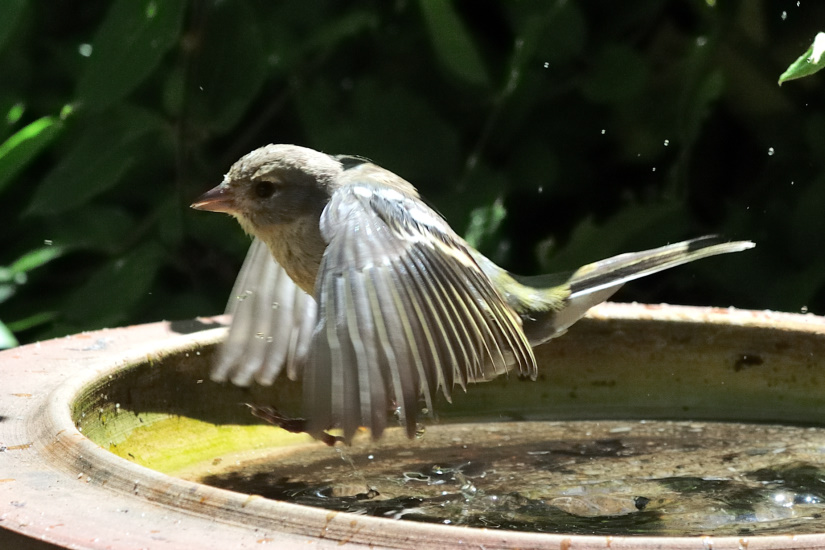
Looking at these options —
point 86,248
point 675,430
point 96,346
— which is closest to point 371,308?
point 96,346

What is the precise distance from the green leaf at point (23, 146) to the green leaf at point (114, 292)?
54 centimetres

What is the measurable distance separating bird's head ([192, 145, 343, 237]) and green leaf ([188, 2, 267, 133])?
2085 millimetres

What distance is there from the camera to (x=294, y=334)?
306 cm

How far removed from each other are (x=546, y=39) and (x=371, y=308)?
3.10 meters

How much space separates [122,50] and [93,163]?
48cm

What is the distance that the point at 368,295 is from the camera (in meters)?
2.31

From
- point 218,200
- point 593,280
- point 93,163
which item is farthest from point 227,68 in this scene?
point 593,280

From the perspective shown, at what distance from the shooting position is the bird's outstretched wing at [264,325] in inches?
114

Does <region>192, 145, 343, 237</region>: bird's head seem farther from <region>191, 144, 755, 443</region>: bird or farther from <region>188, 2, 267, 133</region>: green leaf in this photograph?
<region>188, 2, 267, 133</region>: green leaf

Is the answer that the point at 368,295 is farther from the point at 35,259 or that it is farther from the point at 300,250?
the point at 35,259

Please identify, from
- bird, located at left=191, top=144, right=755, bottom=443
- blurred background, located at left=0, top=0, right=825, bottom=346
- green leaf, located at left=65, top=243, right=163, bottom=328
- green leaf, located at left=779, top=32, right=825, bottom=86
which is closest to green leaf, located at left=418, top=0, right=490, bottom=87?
blurred background, located at left=0, top=0, right=825, bottom=346

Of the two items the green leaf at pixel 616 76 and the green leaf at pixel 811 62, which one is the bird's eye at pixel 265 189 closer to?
the green leaf at pixel 811 62

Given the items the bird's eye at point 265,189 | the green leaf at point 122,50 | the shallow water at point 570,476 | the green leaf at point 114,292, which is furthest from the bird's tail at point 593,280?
the green leaf at point 122,50

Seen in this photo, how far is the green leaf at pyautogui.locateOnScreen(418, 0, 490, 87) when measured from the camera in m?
4.90
